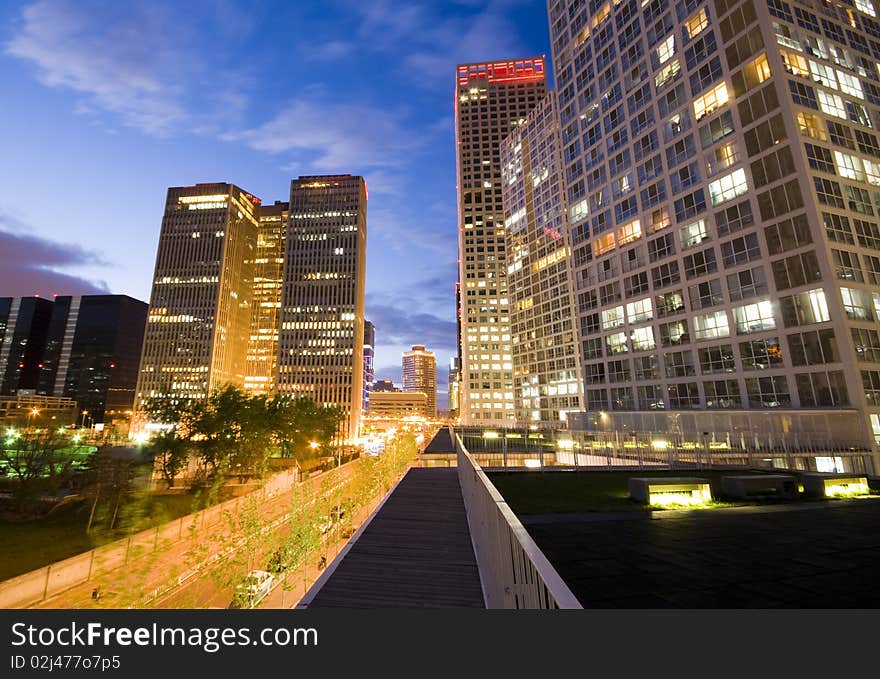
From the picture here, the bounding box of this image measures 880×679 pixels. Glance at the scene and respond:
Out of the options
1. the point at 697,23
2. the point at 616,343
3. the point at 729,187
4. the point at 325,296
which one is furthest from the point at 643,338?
the point at 325,296

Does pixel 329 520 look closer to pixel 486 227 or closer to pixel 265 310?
pixel 486 227

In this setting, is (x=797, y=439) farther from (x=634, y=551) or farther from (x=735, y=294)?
(x=634, y=551)

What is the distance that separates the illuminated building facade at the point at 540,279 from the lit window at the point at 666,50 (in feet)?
153

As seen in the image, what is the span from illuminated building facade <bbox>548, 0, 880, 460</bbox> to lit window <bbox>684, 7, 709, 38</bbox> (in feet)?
0.53

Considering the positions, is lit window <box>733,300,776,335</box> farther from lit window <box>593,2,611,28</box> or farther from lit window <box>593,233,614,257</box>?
lit window <box>593,2,611,28</box>

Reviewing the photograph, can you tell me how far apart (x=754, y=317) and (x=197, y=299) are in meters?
173

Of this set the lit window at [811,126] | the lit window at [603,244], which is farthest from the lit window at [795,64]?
the lit window at [603,244]

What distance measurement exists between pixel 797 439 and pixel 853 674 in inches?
1238

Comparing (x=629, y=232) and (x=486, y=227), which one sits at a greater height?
(x=486, y=227)

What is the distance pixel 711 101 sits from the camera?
45.0m

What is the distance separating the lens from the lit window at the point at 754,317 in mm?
38500

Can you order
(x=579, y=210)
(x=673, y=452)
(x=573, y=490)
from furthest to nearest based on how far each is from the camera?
(x=579, y=210) < (x=673, y=452) < (x=573, y=490)

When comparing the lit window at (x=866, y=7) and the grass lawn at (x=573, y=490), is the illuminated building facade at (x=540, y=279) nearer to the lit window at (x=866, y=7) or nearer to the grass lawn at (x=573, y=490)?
the lit window at (x=866, y=7)

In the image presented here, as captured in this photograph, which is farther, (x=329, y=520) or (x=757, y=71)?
(x=757, y=71)
